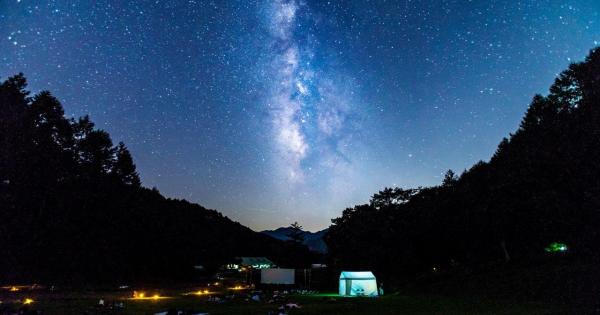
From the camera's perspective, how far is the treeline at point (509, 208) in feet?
104

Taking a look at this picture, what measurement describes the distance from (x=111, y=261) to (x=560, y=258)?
4603 centimetres

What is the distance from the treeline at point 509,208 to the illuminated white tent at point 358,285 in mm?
12642

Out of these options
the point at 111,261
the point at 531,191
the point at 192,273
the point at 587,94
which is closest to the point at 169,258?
the point at 192,273

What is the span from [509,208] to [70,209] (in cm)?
4525

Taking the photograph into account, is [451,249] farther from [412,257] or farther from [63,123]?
[63,123]

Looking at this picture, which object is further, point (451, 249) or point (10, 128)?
point (451, 249)

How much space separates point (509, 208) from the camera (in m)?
45.9

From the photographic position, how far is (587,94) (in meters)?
31.3

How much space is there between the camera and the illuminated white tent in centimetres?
4438

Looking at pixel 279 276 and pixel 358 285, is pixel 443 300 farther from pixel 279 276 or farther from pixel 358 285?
pixel 279 276

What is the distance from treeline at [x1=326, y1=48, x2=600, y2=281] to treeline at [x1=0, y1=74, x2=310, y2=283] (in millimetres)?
25937

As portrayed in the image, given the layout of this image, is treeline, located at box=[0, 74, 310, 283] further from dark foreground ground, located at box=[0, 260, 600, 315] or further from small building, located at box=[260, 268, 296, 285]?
small building, located at box=[260, 268, 296, 285]

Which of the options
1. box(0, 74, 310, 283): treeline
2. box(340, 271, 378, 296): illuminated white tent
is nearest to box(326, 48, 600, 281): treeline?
box(340, 271, 378, 296): illuminated white tent

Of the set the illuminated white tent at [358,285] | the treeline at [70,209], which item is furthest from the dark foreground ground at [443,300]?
the treeline at [70,209]
